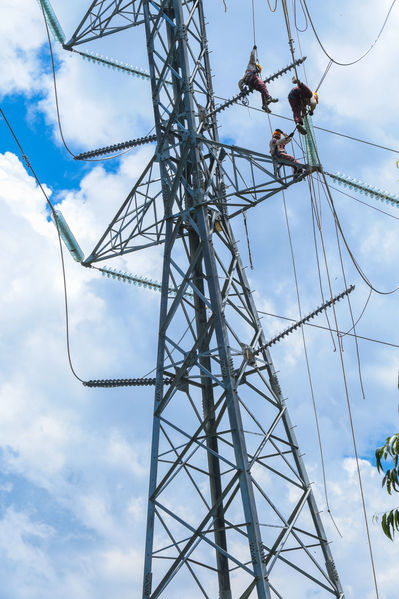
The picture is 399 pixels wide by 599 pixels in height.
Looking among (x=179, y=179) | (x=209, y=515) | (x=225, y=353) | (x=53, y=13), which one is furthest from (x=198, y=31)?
(x=209, y=515)

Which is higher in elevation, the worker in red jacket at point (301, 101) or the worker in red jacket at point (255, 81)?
the worker in red jacket at point (255, 81)

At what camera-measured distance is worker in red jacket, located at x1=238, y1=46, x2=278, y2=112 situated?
54.6 ft

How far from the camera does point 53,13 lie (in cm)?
2117

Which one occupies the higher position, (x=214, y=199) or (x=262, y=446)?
(x=214, y=199)

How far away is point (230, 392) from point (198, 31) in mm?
7528

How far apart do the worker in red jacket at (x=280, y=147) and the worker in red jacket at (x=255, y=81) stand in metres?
1.36

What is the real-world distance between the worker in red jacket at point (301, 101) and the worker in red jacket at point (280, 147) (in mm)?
340

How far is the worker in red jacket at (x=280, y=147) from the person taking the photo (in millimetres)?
15133

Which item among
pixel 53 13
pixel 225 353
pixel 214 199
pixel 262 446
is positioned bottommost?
pixel 262 446

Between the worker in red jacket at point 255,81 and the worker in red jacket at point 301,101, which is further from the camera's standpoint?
the worker in red jacket at point 255,81

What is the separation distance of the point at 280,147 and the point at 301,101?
0.83 metres

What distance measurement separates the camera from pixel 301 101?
49.4ft

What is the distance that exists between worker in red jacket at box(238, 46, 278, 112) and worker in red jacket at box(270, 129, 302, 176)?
53.4 inches

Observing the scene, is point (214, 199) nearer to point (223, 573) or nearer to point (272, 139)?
point (272, 139)
